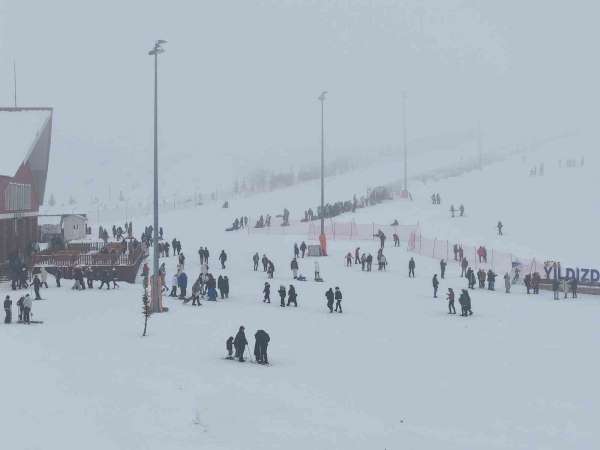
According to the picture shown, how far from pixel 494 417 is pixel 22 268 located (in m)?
20.5

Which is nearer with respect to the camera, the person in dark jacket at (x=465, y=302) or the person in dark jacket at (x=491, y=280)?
the person in dark jacket at (x=465, y=302)

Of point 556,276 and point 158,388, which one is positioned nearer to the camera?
point 158,388

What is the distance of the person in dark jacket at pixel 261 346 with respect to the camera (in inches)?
694

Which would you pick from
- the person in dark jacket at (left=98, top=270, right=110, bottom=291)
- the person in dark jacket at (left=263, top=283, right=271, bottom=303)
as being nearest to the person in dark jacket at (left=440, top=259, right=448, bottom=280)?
the person in dark jacket at (left=263, top=283, right=271, bottom=303)

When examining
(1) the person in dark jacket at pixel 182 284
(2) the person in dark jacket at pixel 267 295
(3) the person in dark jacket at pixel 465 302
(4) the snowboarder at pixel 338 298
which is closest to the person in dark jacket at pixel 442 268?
(3) the person in dark jacket at pixel 465 302

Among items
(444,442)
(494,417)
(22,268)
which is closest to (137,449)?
(444,442)

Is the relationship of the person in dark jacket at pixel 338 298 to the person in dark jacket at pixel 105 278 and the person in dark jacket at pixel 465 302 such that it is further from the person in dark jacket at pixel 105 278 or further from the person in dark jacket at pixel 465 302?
the person in dark jacket at pixel 105 278

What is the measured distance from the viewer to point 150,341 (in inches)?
758

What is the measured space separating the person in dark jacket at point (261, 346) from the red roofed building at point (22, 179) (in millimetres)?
17130

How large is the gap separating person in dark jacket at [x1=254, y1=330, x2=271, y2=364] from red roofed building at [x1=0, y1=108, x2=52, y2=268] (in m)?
17.1

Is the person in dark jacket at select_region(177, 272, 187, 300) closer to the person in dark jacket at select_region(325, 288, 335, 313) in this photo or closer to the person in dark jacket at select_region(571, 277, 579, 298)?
the person in dark jacket at select_region(325, 288, 335, 313)

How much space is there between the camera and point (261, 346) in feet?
57.9

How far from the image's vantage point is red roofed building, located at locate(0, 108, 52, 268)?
33062 millimetres

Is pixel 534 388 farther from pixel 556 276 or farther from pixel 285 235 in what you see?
pixel 285 235
